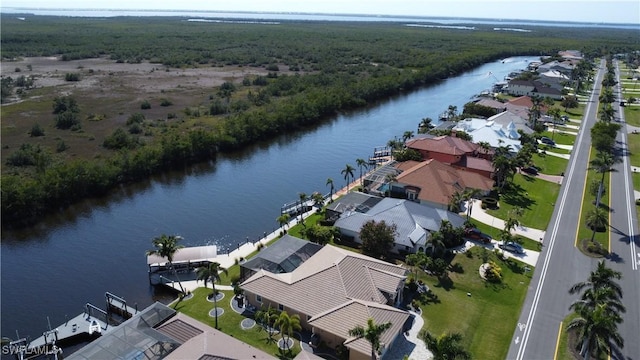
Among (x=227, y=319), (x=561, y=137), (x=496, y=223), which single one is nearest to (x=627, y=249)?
(x=496, y=223)

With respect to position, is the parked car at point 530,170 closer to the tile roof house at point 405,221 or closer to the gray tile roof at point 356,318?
the tile roof house at point 405,221

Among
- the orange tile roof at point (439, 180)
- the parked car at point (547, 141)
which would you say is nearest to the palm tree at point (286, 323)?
the orange tile roof at point (439, 180)

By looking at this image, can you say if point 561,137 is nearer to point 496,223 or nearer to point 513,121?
point 513,121

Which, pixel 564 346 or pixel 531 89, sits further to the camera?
pixel 531 89

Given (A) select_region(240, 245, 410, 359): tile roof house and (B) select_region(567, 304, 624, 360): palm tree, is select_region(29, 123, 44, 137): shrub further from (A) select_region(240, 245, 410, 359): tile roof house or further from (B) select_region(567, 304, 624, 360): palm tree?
(B) select_region(567, 304, 624, 360): palm tree

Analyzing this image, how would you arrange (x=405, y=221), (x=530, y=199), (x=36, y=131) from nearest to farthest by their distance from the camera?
(x=405, y=221)
(x=530, y=199)
(x=36, y=131)

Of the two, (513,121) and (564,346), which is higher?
(513,121)

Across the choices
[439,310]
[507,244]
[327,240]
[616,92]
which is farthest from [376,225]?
[616,92]

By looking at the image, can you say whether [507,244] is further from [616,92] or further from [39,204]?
[616,92]
